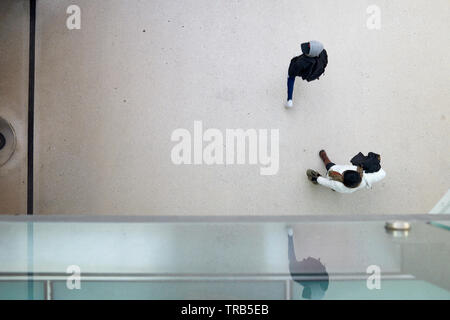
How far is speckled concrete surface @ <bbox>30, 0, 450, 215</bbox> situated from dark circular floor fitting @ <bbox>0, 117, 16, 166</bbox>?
26 cm

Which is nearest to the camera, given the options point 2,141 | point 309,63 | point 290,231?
point 290,231

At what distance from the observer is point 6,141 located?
330 cm

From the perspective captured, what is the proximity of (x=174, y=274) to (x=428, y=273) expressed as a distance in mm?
995

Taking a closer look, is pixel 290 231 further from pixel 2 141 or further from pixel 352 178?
pixel 2 141

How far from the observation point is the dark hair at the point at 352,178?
108 inches

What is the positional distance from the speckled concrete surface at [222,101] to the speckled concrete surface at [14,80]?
0.55 ft

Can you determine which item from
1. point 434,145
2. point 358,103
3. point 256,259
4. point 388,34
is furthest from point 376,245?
point 388,34

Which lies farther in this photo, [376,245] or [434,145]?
[434,145]

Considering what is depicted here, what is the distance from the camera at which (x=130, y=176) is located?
335cm

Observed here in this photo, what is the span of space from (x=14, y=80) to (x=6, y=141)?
2.13ft

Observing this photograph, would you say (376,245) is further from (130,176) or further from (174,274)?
(130,176)

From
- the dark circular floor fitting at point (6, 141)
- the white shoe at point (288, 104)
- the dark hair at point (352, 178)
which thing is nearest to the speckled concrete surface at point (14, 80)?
the dark circular floor fitting at point (6, 141)

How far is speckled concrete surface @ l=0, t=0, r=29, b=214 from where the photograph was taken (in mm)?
3295

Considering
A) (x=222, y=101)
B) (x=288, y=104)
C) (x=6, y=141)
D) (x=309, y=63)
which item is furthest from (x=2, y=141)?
(x=309, y=63)
